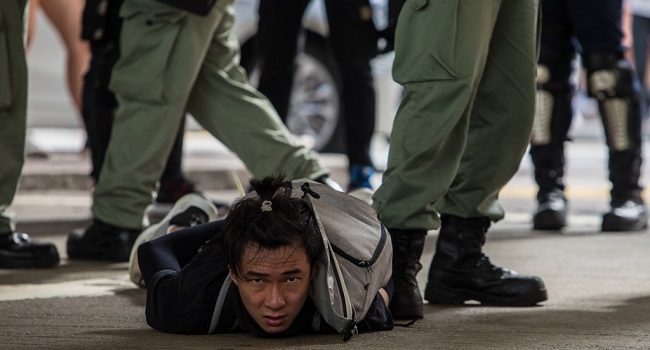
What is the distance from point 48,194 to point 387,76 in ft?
8.97

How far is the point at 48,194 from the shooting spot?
7141 mm

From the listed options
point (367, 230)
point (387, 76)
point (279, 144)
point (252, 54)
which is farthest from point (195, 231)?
point (387, 76)

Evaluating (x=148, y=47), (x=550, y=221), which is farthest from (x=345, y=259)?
(x=550, y=221)

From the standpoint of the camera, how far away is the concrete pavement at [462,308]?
9.56 ft

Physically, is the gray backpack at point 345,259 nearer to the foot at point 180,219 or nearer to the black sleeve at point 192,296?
the black sleeve at point 192,296

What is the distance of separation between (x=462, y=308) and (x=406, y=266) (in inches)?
9.5

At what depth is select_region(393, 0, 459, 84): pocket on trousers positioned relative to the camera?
130 inches

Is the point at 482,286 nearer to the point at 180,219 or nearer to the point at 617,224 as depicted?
the point at 180,219

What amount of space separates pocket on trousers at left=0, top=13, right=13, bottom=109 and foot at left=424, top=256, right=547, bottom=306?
150 centimetres

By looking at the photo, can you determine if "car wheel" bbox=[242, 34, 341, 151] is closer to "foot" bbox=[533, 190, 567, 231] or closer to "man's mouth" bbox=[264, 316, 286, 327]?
"foot" bbox=[533, 190, 567, 231]

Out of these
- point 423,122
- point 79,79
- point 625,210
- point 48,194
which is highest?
point 423,122

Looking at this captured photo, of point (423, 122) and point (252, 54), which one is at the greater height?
point (423, 122)

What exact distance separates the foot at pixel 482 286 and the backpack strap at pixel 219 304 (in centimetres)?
→ 80

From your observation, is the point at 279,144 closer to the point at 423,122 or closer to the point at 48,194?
the point at 423,122
